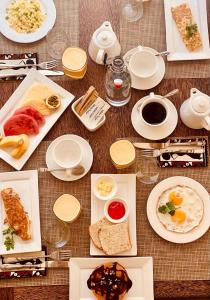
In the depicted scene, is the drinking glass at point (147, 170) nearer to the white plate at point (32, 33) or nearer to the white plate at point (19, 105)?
the white plate at point (19, 105)

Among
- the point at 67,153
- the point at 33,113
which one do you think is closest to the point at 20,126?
the point at 33,113

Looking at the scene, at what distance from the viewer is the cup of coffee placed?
6.92 ft

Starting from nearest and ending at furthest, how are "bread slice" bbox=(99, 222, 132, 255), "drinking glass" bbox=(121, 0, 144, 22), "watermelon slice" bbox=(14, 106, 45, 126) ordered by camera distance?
"bread slice" bbox=(99, 222, 132, 255) < "watermelon slice" bbox=(14, 106, 45, 126) < "drinking glass" bbox=(121, 0, 144, 22)

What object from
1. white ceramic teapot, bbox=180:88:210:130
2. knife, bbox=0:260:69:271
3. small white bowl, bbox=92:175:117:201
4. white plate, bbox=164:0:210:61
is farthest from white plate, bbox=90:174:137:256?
white plate, bbox=164:0:210:61

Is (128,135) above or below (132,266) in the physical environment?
above

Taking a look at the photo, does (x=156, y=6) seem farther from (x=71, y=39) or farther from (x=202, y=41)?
(x=71, y=39)

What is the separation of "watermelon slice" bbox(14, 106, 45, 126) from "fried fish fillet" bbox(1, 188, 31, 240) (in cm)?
31

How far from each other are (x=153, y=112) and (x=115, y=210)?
1.41 feet

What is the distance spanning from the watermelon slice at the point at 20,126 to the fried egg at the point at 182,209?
60 cm

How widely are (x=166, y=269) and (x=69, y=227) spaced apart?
16.6 inches

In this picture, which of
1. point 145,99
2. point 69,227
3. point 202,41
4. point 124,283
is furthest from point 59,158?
point 202,41

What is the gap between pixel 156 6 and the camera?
7.48ft

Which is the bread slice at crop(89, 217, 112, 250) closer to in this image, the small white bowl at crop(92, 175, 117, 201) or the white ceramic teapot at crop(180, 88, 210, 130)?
the small white bowl at crop(92, 175, 117, 201)

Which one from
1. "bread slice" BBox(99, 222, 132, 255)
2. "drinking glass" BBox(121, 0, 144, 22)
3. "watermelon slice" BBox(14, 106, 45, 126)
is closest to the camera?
"bread slice" BBox(99, 222, 132, 255)
